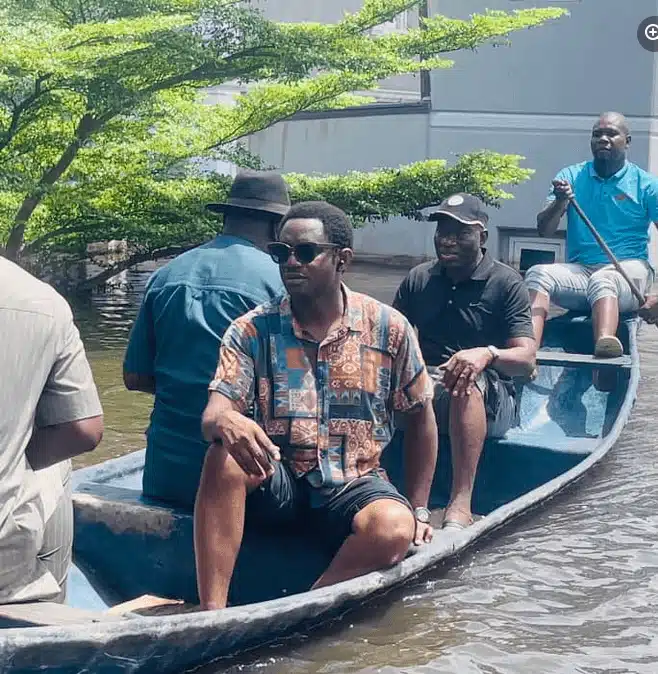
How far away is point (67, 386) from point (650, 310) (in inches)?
208

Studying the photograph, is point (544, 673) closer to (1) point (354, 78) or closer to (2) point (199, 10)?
(2) point (199, 10)

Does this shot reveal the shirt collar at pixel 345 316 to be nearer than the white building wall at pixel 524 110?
Yes

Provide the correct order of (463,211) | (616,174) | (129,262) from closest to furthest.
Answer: (463,211) → (616,174) → (129,262)

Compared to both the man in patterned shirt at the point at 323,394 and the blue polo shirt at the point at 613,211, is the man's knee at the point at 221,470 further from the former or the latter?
the blue polo shirt at the point at 613,211

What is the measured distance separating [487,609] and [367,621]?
1.77 feet

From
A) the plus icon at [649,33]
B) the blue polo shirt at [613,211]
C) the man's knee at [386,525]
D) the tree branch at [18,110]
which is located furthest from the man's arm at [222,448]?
the plus icon at [649,33]

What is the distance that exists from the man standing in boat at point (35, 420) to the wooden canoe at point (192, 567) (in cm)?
13

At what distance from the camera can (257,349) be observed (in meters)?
4.36

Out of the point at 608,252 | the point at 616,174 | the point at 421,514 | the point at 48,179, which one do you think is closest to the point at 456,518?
the point at 421,514

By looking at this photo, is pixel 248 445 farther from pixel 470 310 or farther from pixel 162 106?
pixel 162 106

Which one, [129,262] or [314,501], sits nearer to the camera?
[314,501]

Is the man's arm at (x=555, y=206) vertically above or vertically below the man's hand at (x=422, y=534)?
above

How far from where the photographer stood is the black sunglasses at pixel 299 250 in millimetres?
4316

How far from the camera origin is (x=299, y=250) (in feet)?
14.2
